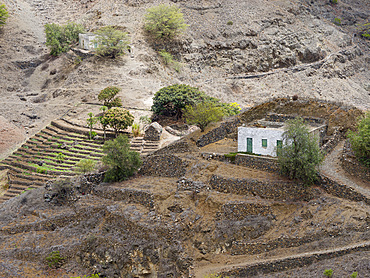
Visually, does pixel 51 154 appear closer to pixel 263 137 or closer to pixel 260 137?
pixel 260 137

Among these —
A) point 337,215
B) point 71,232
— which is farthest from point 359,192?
point 71,232

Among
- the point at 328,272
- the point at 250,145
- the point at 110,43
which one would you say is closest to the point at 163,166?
the point at 250,145

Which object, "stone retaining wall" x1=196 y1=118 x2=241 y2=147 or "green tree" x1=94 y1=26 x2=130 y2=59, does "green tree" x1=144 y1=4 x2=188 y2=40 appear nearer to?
"green tree" x1=94 y1=26 x2=130 y2=59

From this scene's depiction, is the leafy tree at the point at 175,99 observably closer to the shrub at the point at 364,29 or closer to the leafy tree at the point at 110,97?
the leafy tree at the point at 110,97

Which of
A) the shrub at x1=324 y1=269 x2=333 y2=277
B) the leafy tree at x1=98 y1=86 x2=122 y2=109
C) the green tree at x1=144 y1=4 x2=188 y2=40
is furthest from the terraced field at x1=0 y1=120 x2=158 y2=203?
the green tree at x1=144 y1=4 x2=188 y2=40

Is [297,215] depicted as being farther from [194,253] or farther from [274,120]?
[274,120]
